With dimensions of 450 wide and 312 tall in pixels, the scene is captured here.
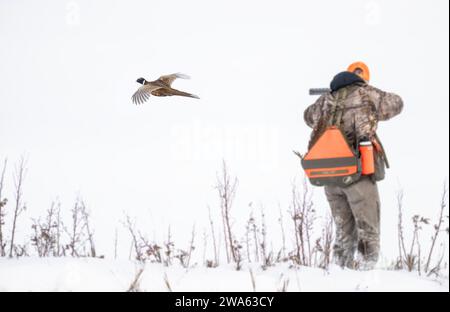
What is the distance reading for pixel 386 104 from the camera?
13.6 ft

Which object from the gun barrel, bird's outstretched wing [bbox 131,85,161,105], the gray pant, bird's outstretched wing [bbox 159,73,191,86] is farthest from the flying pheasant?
the gun barrel

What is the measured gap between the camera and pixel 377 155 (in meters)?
4.15

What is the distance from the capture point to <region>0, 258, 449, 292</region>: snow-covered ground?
7.11 feet

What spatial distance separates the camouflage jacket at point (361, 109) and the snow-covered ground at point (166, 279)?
169cm

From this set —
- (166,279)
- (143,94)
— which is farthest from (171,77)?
→ (166,279)

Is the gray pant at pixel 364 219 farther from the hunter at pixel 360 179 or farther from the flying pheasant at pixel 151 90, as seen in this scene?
the flying pheasant at pixel 151 90

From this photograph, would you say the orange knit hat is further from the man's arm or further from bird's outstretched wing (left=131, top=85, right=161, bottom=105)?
bird's outstretched wing (left=131, top=85, right=161, bottom=105)

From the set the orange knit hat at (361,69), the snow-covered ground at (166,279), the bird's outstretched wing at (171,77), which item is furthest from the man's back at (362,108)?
the snow-covered ground at (166,279)

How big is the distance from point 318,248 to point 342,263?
27 centimetres

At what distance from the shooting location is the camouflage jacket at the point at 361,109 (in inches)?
164

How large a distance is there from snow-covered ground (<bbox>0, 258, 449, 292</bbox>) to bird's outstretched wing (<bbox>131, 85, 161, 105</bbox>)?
106 centimetres

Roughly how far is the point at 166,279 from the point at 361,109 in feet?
8.89
